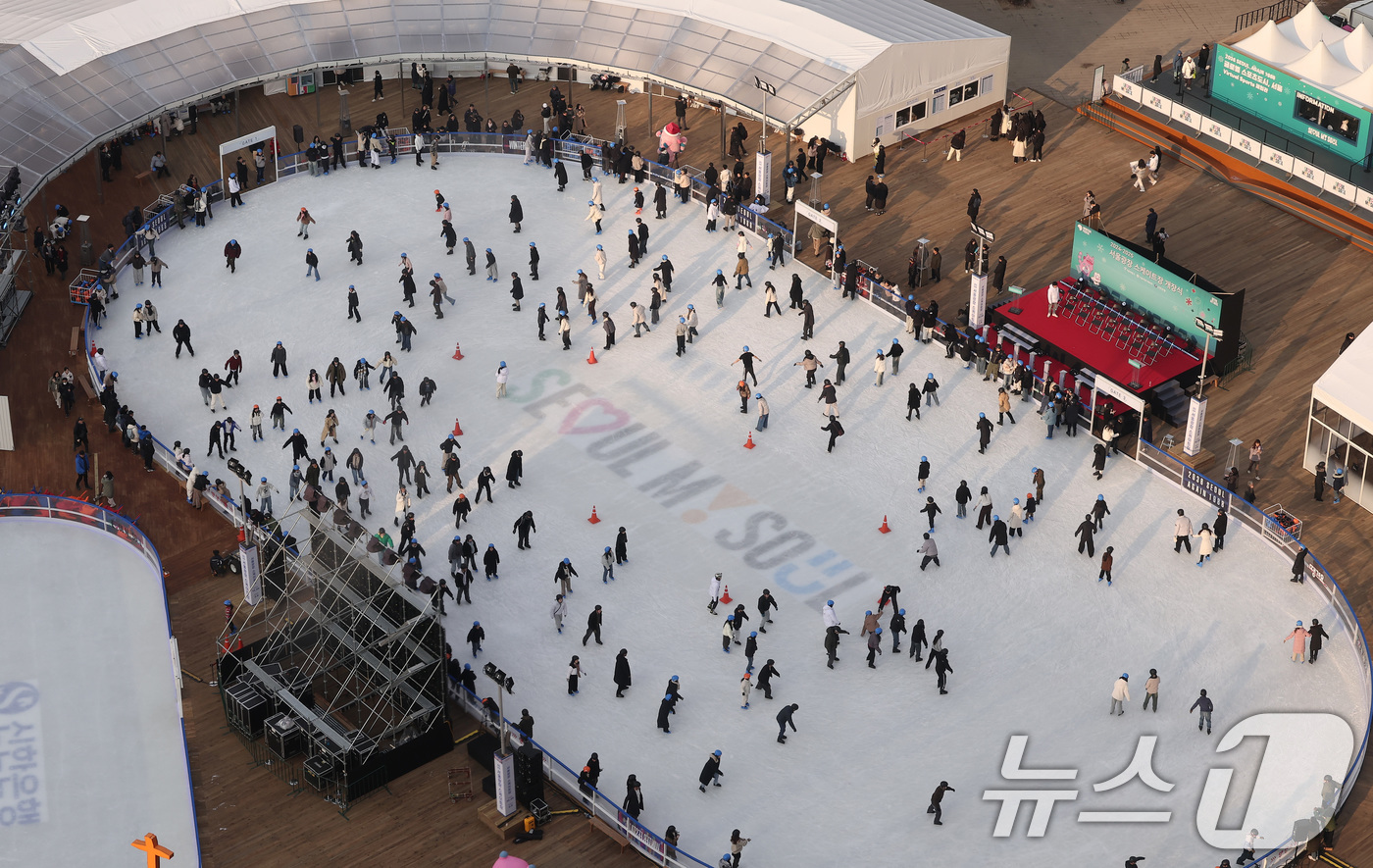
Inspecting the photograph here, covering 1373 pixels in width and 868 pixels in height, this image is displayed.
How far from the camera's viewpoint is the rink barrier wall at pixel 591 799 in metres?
43.3

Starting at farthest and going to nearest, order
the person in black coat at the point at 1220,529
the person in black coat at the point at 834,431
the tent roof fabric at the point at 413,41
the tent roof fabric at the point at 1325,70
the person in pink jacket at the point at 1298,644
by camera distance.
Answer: the tent roof fabric at the point at 1325,70 < the tent roof fabric at the point at 413,41 < the person in black coat at the point at 834,431 < the person in black coat at the point at 1220,529 < the person in pink jacket at the point at 1298,644

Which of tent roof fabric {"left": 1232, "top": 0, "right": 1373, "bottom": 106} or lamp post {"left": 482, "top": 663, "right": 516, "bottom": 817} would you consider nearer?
lamp post {"left": 482, "top": 663, "right": 516, "bottom": 817}

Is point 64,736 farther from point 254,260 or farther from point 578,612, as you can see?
point 254,260

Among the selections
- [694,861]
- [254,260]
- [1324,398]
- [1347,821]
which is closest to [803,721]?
[694,861]

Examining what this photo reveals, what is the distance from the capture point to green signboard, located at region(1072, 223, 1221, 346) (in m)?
57.9

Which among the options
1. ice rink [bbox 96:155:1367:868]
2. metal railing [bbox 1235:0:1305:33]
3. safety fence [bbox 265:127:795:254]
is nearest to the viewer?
ice rink [bbox 96:155:1367:868]

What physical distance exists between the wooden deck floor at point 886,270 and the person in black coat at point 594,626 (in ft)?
19.3

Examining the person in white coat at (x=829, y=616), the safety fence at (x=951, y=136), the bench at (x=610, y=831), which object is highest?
the safety fence at (x=951, y=136)

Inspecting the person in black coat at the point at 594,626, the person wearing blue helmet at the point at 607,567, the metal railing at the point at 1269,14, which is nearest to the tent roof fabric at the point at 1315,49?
the metal railing at the point at 1269,14

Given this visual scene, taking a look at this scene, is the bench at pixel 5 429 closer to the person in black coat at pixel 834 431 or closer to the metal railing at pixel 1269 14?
the person in black coat at pixel 834 431

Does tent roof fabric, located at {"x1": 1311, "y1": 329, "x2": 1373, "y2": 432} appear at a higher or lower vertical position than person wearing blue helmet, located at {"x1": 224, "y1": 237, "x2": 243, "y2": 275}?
higher

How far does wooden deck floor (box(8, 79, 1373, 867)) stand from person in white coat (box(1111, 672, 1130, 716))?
560cm

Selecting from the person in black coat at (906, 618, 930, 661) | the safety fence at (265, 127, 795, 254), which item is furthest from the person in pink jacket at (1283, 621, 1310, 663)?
the safety fence at (265, 127, 795, 254)

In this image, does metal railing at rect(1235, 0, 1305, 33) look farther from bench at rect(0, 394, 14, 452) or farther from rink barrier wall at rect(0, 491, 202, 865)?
bench at rect(0, 394, 14, 452)
